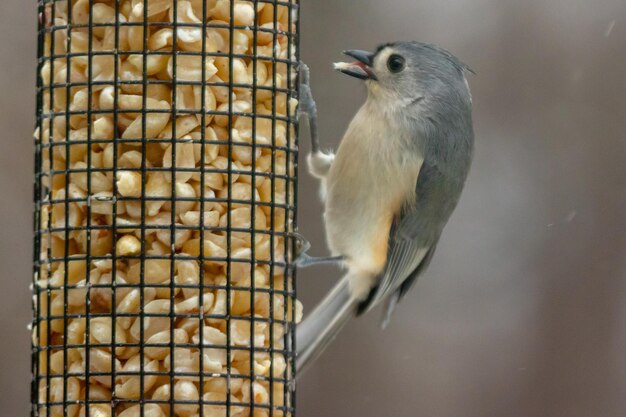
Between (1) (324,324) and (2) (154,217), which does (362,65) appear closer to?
(1) (324,324)

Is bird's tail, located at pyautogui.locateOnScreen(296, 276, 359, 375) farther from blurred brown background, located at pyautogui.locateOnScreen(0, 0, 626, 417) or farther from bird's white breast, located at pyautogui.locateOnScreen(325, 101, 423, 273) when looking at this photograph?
blurred brown background, located at pyautogui.locateOnScreen(0, 0, 626, 417)

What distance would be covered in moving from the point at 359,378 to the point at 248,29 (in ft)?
14.6

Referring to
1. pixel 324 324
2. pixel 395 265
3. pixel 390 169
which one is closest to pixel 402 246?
pixel 395 265

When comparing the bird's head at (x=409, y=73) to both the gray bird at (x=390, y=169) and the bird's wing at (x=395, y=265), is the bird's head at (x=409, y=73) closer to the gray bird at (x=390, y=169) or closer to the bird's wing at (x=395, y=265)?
the gray bird at (x=390, y=169)

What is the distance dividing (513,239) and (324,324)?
4.01 metres

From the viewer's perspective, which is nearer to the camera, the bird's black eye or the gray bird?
the gray bird

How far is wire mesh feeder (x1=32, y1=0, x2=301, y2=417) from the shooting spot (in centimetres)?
348

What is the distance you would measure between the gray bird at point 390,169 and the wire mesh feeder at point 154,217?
125 cm

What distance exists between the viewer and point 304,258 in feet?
14.4

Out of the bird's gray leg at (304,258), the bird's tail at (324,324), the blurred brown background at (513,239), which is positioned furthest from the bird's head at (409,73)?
the blurred brown background at (513,239)

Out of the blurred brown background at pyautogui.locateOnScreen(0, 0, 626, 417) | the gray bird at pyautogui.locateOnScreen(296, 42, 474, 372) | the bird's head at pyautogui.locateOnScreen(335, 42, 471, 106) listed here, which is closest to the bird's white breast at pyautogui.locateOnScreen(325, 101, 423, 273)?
the gray bird at pyautogui.locateOnScreen(296, 42, 474, 372)

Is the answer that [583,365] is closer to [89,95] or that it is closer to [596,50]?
[596,50]

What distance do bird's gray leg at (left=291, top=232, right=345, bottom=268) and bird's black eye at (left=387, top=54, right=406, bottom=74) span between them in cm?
83

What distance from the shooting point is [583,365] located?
7910 mm
